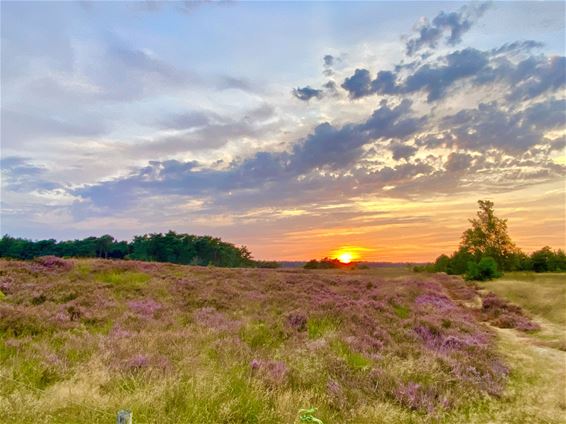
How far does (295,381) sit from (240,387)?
63.0 inches

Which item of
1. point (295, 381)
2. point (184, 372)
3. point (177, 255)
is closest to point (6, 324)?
point (184, 372)

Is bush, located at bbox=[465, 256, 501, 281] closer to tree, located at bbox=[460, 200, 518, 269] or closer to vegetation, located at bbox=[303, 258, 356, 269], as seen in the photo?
tree, located at bbox=[460, 200, 518, 269]

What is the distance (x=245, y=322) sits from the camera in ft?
40.2

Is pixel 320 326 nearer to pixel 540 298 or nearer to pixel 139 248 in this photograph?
pixel 540 298

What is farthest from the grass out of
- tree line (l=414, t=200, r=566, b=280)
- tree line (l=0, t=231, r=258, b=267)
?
tree line (l=0, t=231, r=258, b=267)

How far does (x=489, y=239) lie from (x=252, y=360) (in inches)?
2219

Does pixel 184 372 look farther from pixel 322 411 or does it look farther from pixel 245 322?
pixel 245 322

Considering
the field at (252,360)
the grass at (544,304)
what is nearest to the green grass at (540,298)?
the grass at (544,304)

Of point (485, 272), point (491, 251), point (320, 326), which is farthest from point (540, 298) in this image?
point (491, 251)

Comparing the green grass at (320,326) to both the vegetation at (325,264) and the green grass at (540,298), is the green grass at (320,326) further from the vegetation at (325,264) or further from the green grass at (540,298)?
the vegetation at (325,264)

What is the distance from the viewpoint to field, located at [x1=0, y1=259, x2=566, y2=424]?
5.86 m

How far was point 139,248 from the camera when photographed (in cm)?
8250

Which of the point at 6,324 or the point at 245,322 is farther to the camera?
the point at 245,322

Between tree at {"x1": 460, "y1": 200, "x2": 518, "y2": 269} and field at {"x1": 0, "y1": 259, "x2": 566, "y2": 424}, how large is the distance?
1570 inches
